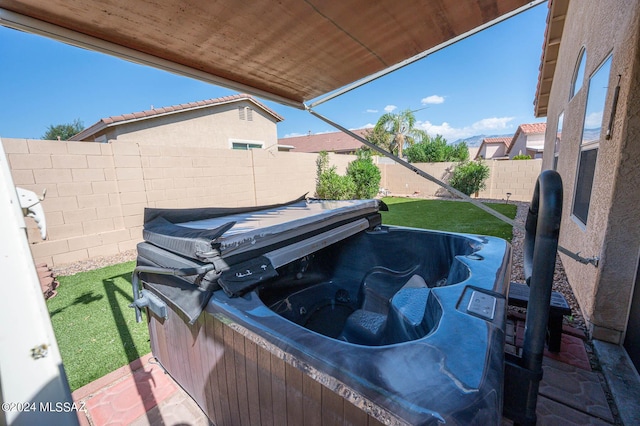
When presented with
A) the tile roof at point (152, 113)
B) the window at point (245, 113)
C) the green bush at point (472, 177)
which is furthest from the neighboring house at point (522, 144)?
the tile roof at point (152, 113)

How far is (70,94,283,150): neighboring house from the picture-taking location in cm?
738

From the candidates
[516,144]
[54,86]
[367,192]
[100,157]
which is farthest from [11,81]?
[516,144]

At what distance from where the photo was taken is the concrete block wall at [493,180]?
9.50 metres

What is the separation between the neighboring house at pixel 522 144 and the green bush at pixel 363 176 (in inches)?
238

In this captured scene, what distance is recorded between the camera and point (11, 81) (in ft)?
33.4

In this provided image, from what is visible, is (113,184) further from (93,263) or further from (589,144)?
(589,144)

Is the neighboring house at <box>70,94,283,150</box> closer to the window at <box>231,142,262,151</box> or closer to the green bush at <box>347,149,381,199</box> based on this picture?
the window at <box>231,142,262,151</box>

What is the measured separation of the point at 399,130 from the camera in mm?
17938

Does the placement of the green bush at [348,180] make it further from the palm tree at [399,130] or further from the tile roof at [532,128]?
the tile roof at [532,128]

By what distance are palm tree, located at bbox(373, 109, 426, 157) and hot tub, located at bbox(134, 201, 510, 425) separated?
55.4ft

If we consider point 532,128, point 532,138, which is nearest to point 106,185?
point 532,138

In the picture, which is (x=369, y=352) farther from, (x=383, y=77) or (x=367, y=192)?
(x=367, y=192)

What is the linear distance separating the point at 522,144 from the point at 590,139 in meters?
20.3

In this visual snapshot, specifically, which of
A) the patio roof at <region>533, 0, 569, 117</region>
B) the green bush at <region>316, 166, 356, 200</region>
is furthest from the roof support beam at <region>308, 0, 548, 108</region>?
the green bush at <region>316, 166, 356, 200</region>
